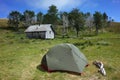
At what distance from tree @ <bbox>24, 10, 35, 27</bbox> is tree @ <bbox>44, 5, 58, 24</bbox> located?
16.7m

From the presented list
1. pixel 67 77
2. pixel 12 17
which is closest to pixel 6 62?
pixel 67 77

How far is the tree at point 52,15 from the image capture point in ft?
318

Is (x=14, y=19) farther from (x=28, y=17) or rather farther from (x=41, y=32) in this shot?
(x=41, y=32)

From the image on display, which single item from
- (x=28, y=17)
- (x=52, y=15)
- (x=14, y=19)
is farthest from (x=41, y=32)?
(x=28, y=17)

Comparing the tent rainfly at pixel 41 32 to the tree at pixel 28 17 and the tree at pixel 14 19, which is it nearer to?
the tree at pixel 14 19

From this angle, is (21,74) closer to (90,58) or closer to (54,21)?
(90,58)

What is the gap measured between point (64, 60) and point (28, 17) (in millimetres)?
97752

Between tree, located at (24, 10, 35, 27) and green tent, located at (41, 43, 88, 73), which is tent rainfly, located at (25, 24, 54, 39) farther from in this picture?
tree, located at (24, 10, 35, 27)

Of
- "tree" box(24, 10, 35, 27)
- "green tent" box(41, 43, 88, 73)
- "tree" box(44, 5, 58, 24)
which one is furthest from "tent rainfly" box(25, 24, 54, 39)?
"tree" box(24, 10, 35, 27)

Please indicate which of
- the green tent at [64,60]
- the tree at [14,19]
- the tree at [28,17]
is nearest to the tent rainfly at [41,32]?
the tree at [14,19]

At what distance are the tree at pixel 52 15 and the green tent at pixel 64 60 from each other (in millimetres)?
79152

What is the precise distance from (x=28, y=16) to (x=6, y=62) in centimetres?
9484

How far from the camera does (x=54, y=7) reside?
101000 millimetres

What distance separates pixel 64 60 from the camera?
1725 cm
